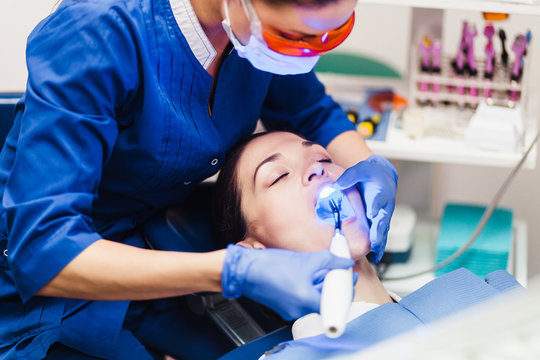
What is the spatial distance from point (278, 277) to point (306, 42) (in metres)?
0.43

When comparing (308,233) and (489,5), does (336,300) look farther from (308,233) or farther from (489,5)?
(489,5)

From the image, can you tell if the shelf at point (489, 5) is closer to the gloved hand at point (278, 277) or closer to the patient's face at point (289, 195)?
the patient's face at point (289, 195)

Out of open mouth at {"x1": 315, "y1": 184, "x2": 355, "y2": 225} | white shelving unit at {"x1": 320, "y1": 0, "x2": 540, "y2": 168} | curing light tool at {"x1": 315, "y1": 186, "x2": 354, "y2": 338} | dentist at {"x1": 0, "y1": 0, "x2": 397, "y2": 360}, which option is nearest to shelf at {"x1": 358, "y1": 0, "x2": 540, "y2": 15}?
white shelving unit at {"x1": 320, "y1": 0, "x2": 540, "y2": 168}

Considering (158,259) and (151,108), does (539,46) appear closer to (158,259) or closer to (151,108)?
(151,108)

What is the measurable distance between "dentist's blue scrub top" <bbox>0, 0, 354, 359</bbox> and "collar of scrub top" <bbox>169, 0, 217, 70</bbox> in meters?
0.01

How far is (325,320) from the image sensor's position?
1.08m

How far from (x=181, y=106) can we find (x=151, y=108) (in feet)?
0.27

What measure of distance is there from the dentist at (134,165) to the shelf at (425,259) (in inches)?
22.2

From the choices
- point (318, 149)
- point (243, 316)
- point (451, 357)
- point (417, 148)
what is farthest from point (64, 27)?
point (417, 148)

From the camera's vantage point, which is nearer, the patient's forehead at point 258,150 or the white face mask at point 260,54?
the white face mask at point 260,54

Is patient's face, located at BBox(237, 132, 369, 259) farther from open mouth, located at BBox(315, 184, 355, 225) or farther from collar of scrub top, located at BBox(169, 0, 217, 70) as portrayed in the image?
collar of scrub top, located at BBox(169, 0, 217, 70)

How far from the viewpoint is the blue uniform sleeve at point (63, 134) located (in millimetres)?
1186

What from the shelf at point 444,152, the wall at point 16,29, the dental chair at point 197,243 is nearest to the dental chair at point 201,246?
the dental chair at point 197,243

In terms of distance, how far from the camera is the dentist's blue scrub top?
1204 millimetres
